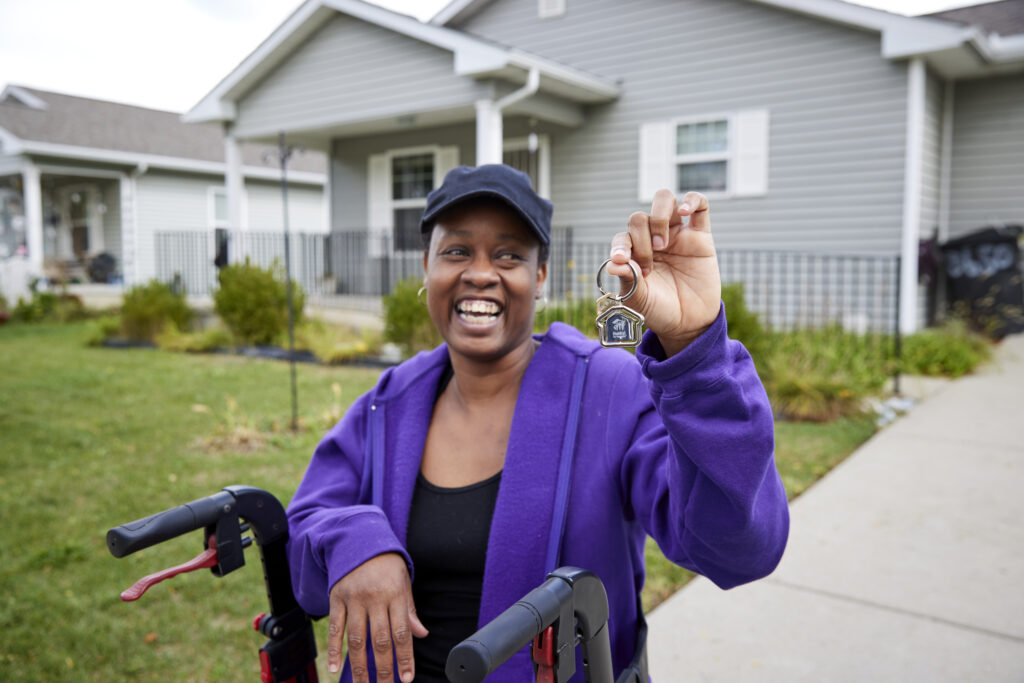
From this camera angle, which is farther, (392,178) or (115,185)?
(115,185)

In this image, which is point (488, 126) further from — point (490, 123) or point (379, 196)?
point (379, 196)

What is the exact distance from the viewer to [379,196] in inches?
527

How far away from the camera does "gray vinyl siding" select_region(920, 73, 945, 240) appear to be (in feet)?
30.5

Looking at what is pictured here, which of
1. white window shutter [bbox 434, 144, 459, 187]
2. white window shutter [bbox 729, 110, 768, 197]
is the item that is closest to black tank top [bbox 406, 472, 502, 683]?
white window shutter [bbox 729, 110, 768, 197]

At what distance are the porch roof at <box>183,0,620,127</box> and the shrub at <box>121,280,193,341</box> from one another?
3180 millimetres

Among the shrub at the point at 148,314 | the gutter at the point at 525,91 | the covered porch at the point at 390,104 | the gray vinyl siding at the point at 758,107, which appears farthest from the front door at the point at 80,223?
the gutter at the point at 525,91

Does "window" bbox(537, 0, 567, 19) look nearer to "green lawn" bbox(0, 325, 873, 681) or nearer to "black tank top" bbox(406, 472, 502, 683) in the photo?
"green lawn" bbox(0, 325, 873, 681)

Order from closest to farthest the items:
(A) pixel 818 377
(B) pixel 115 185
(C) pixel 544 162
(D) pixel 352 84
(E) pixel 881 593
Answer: (E) pixel 881 593
(A) pixel 818 377
(D) pixel 352 84
(C) pixel 544 162
(B) pixel 115 185

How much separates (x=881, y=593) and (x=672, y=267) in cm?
260

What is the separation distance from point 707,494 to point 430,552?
0.64 meters

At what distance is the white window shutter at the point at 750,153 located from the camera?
9812 mm

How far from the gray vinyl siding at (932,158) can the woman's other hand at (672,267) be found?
9456mm

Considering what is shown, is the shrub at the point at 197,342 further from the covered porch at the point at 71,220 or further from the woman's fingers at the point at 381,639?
the woman's fingers at the point at 381,639

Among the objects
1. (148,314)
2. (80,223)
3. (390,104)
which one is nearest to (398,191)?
(390,104)
